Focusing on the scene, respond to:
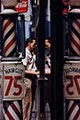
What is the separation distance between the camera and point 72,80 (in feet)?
21.8

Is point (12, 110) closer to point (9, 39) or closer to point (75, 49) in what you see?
point (9, 39)

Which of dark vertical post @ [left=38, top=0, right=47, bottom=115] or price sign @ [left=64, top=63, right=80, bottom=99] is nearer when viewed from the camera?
price sign @ [left=64, top=63, right=80, bottom=99]

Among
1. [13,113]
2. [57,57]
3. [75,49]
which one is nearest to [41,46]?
[13,113]

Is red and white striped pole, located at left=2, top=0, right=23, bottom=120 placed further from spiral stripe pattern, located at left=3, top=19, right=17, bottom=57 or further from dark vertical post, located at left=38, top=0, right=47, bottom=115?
dark vertical post, located at left=38, top=0, right=47, bottom=115

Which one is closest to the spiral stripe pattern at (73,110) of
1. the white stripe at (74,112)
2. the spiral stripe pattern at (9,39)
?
the white stripe at (74,112)

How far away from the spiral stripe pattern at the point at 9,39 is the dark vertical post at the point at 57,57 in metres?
1.07

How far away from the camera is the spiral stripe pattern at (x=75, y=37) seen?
21.5 ft

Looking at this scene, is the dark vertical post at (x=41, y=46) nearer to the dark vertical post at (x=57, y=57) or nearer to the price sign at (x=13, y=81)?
the price sign at (x=13, y=81)

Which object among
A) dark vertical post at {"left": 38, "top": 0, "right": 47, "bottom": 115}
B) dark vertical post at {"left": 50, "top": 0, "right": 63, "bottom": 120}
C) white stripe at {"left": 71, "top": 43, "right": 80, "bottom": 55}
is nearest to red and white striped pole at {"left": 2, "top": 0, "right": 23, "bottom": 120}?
white stripe at {"left": 71, "top": 43, "right": 80, "bottom": 55}

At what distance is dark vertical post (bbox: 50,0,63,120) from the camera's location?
6.05 metres

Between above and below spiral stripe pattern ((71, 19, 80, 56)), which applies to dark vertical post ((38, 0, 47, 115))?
below

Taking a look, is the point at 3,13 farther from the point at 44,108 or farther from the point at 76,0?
the point at 44,108

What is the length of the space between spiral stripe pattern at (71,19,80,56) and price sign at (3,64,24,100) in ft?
2.74

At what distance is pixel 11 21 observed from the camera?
706cm
